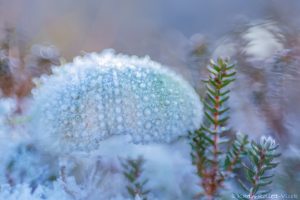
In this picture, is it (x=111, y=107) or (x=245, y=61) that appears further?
(x=245, y=61)

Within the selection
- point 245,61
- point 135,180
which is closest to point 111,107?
point 135,180

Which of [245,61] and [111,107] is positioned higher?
[245,61]

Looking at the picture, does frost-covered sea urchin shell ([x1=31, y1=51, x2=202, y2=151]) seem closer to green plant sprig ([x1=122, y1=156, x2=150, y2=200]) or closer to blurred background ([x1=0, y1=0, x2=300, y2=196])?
green plant sprig ([x1=122, y1=156, x2=150, y2=200])

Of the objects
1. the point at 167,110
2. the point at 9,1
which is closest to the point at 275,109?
the point at 167,110

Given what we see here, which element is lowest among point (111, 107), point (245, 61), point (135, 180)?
point (135, 180)

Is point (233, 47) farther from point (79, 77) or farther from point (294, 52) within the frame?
point (79, 77)

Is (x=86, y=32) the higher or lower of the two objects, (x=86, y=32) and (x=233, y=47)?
the higher

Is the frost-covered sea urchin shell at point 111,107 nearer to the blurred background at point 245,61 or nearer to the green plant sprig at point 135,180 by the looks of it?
the green plant sprig at point 135,180

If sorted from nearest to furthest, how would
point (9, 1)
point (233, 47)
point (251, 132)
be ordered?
point (251, 132), point (233, 47), point (9, 1)

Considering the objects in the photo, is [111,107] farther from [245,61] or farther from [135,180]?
[245,61]

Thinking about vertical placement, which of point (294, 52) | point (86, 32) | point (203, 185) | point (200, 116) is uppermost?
point (86, 32)
